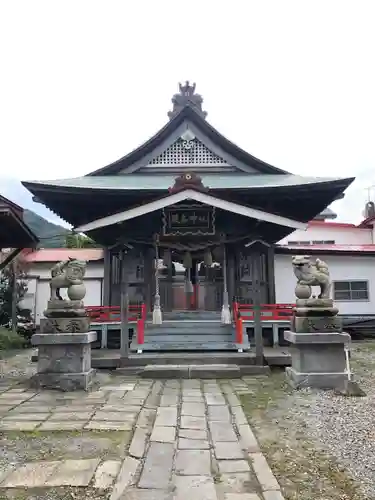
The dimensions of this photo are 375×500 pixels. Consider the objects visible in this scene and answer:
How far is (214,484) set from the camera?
348cm

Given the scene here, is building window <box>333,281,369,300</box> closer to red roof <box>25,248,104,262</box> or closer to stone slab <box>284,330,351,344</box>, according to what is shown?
stone slab <box>284,330,351,344</box>

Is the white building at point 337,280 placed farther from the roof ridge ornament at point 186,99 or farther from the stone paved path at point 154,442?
the stone paved path at point 154,442

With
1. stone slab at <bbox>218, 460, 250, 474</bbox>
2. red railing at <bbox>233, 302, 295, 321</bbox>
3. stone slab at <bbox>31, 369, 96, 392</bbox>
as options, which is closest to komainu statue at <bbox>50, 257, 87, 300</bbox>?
stone slab at <bbox>31, 369, 96, 392</bbox>

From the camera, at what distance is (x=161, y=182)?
13.5 meters

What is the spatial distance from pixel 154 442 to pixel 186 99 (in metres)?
14.2

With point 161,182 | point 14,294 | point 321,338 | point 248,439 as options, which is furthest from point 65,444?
point 14,294

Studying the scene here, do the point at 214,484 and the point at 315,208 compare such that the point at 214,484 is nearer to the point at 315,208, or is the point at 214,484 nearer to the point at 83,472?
the point at 83,472

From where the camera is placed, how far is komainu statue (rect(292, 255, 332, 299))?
777 centimetres

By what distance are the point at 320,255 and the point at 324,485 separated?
14.0 m

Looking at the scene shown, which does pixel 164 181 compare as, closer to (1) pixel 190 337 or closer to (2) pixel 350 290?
(1) pixel 190 337

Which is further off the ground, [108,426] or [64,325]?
[64,325]

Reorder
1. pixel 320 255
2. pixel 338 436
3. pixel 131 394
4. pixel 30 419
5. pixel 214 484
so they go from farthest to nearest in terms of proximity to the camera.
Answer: pixel 320 255 → pixel 131 394 → pixel 30 419 → pixel 338 436 → pixel 214 484

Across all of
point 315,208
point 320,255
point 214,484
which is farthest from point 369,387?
point 320,255

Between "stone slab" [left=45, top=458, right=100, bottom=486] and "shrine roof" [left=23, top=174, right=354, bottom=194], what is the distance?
29.0 feet
